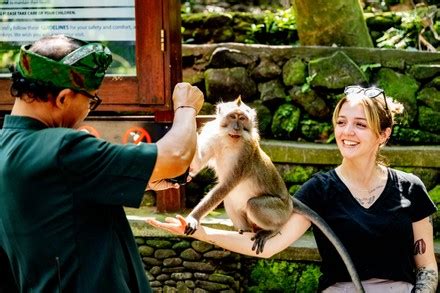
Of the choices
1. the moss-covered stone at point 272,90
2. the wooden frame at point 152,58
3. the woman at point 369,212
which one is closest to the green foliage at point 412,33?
the moss-covered stone at point 272,90

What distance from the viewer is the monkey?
362 cm

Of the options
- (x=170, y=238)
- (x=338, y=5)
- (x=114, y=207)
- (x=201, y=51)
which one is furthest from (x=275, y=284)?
(x=114, y=207)

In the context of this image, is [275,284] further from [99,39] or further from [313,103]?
[99,39]

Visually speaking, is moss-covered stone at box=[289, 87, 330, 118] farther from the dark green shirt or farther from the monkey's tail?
the dark green shirt

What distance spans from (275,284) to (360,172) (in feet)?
8.07

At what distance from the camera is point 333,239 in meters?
3.02

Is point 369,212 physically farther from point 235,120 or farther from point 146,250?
point 146,250

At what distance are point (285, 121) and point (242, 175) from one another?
7.90ft

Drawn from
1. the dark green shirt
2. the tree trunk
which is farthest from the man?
the tree trunk

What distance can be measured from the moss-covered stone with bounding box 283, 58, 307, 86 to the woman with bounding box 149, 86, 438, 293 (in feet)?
9.78

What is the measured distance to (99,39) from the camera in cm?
A: 467

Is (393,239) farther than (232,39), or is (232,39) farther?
(232,39)

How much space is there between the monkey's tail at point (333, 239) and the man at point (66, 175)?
1228mm

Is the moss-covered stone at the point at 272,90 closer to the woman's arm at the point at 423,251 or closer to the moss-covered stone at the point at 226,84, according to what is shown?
the moss-covered stone at the point at 226,84
